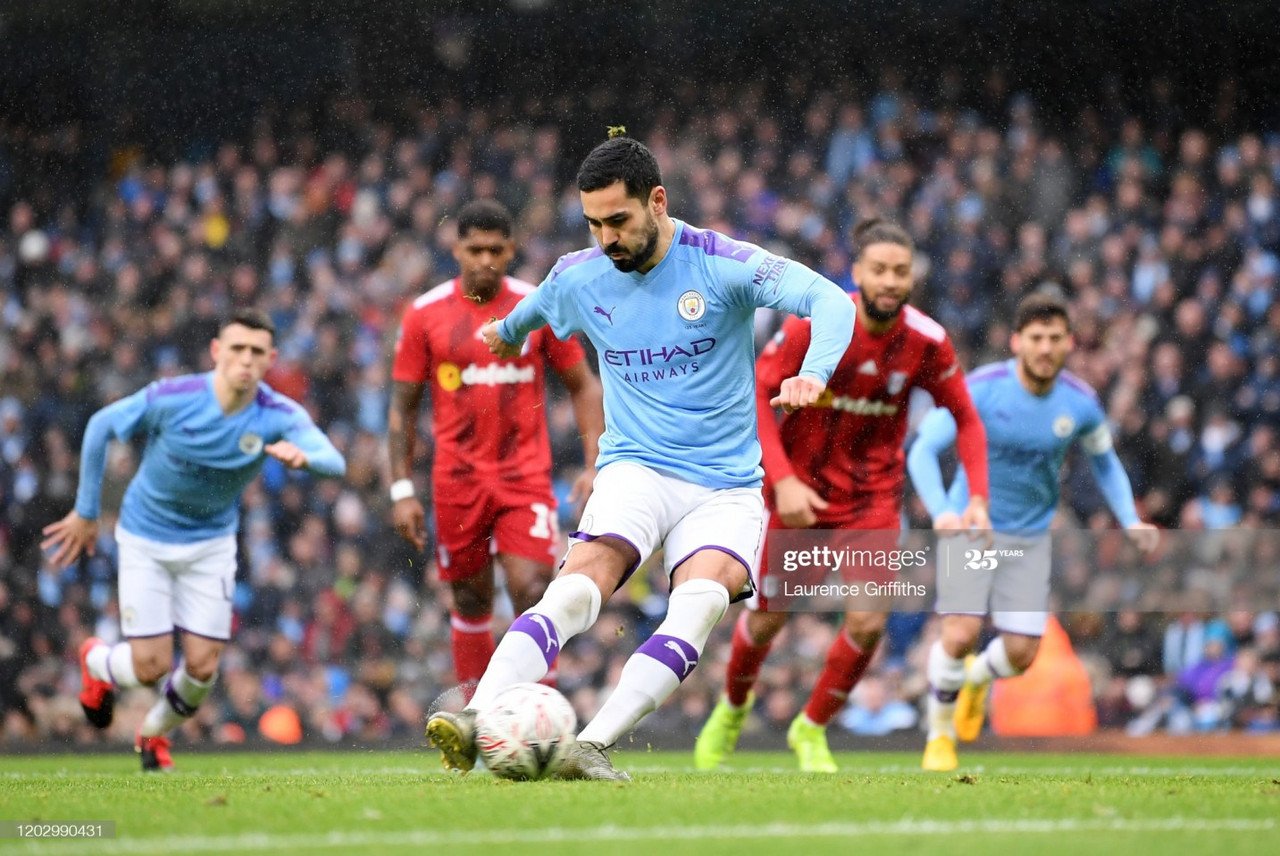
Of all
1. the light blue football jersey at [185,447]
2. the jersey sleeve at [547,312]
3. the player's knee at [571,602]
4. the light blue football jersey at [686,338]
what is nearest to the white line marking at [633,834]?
the player's knee at [571,602]

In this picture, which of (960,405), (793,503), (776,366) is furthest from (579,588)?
Result: (960,405)

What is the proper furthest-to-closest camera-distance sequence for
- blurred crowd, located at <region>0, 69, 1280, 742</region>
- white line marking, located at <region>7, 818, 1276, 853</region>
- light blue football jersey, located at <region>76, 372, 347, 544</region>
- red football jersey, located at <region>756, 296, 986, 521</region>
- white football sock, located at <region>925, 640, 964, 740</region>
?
blurred crowd, located at <region>0, 69, 1280, 742</region>
white football sock, located at <region>925, 640, 964, 740</region>
light blue football jersey, located at <region>76, 372, 347, 544</region>
red football jersey, located at <region>756, 296, 986, 521</region>
white line marking, located at <region>7, 818, 1276, 853</region>

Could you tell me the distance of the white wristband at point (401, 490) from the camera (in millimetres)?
8484

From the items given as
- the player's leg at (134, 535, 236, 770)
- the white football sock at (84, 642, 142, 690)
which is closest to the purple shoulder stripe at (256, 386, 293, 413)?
the player's leg at (134, 535, 236, 770)

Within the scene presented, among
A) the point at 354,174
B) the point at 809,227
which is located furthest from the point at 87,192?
the point at 809,227

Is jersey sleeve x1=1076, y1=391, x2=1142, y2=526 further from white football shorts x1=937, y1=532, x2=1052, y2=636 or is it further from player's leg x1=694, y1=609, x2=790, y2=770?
player's leg x1=694, y1=609, x2=790, y2=770

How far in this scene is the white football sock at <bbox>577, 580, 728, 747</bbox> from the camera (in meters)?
5.51

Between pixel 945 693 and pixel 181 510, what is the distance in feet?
14.1

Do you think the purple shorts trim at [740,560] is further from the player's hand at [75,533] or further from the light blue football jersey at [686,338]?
the player's hand at [75,533]

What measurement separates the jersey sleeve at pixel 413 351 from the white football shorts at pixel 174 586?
1.64m

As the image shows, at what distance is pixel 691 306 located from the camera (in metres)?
5.88

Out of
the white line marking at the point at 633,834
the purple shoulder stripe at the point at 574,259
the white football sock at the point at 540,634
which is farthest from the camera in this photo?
the purple shoulder stripe at the point at 574,259

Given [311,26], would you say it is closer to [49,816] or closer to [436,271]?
[436,271]

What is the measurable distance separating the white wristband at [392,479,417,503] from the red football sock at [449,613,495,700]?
688mm
